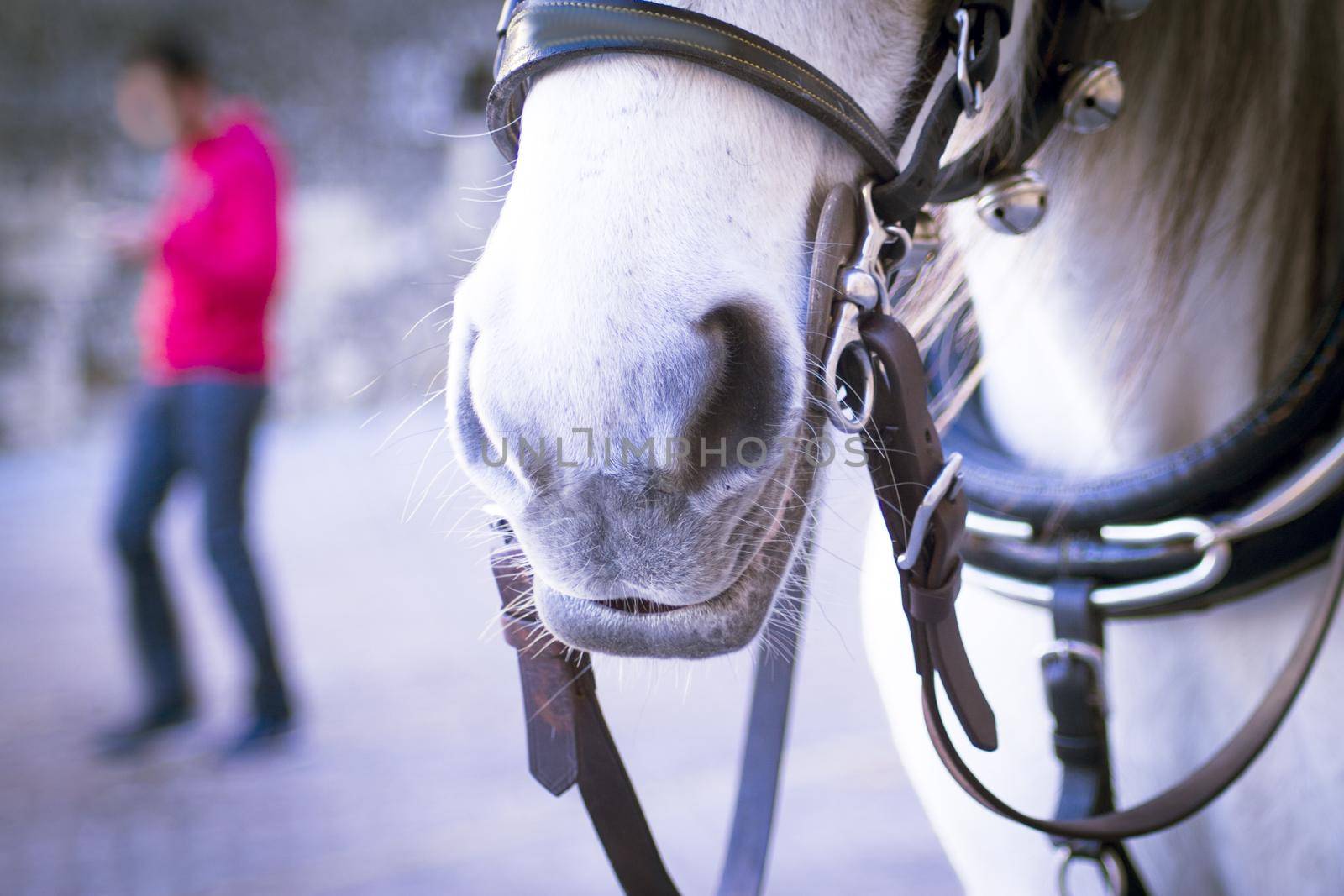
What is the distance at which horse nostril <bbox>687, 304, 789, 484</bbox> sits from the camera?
0.61 metres

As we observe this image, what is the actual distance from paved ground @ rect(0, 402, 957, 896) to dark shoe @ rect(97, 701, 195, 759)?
0.04 m

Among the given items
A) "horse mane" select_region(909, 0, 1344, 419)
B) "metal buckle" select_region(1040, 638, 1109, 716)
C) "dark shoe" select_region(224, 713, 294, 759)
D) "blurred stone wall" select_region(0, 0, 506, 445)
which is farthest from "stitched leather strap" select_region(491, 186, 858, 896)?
"blurred stone wall" select_region(0, 0, 506, 445)

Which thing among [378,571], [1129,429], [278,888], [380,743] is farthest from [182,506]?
[1129,429]

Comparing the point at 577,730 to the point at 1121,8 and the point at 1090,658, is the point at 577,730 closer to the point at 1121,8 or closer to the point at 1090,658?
the point at 1090,658

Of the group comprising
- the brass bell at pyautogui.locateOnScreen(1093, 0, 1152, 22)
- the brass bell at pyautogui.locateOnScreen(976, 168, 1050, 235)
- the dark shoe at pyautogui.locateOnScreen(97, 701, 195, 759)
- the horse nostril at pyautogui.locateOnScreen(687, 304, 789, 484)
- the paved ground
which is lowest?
the paved ground

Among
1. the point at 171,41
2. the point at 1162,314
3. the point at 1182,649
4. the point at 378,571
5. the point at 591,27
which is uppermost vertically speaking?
the point at 171,41

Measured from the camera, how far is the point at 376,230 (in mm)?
7680

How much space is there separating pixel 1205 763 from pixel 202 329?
2.19 metres

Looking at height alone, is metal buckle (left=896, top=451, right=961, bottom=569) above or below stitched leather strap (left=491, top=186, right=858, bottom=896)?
above

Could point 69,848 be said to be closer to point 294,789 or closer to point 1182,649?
point 294,789

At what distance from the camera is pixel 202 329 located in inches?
92.3

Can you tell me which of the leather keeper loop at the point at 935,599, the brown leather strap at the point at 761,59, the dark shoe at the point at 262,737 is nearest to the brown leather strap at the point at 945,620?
the leather keeper loop at the point at 935,599

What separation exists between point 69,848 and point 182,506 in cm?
325

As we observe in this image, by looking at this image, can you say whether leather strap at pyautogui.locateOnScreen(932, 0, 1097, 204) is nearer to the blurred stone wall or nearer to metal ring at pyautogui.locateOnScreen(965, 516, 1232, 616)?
metal ring at pyautogui.locateOnScreen(965, 516, 1232, 616)
